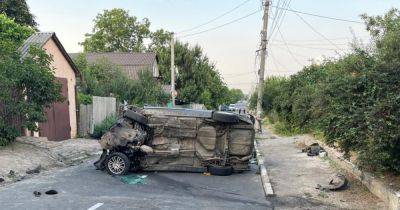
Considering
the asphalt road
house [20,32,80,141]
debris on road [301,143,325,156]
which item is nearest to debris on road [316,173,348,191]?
the asphalt road

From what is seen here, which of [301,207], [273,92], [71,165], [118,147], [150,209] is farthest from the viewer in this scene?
[273,92]

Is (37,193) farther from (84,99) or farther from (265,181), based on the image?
(84,99)

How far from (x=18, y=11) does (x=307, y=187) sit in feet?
105

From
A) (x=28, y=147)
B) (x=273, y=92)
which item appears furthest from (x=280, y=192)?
(x=273, y=92)

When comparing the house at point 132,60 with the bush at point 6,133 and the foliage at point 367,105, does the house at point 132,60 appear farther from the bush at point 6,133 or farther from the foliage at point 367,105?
the foliage at point 367,105

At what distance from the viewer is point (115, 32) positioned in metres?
66.9

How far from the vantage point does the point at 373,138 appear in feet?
28.6

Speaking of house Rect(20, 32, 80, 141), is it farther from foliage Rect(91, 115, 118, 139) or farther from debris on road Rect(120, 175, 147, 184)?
debris on road Rect(120, 175, 147, 184)

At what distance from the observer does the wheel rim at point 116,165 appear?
1205 cm

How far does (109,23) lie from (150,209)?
61740mm

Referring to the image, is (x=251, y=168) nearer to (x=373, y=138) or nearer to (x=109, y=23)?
(x=373, y=138)

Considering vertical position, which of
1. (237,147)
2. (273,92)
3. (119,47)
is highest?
(119,47)

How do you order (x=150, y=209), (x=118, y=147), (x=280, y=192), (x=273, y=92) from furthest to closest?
(x=273, y=92) → (x=118, y=147) → (x=280, y=192) → (x=150, y=209)

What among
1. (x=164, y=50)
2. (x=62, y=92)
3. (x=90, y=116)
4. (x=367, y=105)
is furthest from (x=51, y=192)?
(x=164, y=50)
